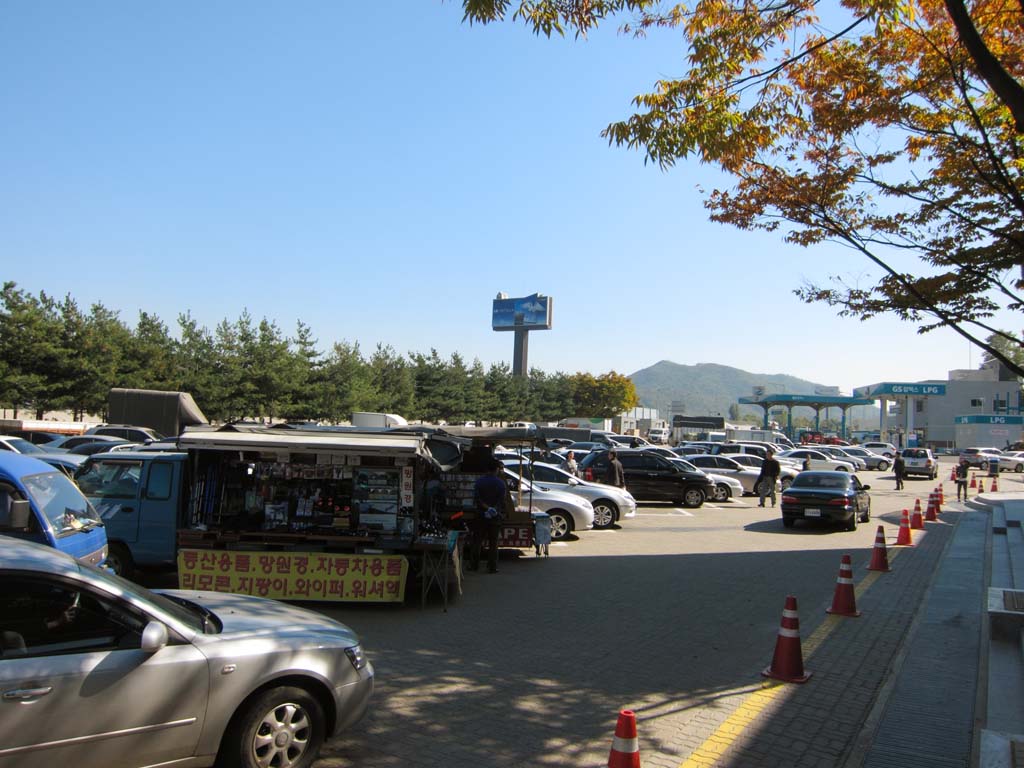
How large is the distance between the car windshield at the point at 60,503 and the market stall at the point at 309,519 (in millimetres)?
1235

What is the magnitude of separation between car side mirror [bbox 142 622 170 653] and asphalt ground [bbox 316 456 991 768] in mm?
1461

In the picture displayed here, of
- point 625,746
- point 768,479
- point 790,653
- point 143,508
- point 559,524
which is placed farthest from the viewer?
point 768,479

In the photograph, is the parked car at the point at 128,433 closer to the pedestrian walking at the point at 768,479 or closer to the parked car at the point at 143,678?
the pedestrian walking at the point at 768,479

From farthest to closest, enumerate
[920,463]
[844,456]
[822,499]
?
[844,456]
[920,463]
[822,499]

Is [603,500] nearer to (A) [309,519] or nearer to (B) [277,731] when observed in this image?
(A) [309,519]

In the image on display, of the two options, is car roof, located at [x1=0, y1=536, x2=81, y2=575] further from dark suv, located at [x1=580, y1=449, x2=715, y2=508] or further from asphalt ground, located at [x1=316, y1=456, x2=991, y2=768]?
dark suv, located at [x1=580, y1=449, x2=715, y2=508]

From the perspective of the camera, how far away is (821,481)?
1880cm

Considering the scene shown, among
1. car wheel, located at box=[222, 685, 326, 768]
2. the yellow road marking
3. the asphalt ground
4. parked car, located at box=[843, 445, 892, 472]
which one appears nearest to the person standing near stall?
the asphalt ground

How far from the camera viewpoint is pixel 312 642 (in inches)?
187

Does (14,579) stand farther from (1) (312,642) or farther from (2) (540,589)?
(2) (540,589)

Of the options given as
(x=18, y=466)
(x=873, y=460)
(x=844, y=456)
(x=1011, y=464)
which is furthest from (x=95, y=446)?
(x=1011, y=464)

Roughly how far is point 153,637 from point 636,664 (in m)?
4.55

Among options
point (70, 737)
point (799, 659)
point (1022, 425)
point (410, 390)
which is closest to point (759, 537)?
point (799, 659)

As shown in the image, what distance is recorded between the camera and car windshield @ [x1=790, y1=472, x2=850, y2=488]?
18.6 m
